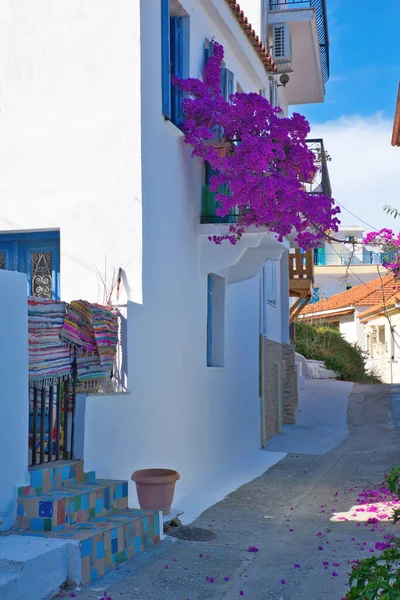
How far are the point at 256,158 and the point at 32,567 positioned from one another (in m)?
5.86

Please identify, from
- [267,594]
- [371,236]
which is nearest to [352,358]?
[371,236]

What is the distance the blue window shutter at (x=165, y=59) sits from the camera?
9.23 metres

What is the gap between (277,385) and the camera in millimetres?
17203

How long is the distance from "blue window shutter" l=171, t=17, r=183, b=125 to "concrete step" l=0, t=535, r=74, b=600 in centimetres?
600

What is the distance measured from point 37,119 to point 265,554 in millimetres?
5181

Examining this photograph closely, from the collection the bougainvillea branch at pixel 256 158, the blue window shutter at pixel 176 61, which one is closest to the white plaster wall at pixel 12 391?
the bougainvillea branch at pixel 256 158

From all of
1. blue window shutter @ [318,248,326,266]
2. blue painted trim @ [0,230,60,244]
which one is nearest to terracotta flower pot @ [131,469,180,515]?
blue painted trim @ [0,230,60,244]

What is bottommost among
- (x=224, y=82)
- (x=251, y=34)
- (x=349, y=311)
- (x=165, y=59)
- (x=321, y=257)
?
(x=349, y=311)

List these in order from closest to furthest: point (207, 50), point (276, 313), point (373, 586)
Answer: point (373, 586) → point (207, 50) → point (276, 313)

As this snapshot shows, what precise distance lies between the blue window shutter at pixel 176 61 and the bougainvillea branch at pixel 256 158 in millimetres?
160

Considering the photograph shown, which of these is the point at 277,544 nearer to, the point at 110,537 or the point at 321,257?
the point at 110,537

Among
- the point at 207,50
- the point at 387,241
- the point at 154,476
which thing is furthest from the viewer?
the point at 207,50

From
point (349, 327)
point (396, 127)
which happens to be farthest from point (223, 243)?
point (349, 327)

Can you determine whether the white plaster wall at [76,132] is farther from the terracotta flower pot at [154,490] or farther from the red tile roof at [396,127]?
the red tile roof at [396,127]
